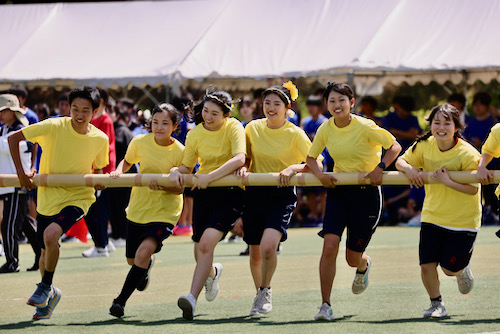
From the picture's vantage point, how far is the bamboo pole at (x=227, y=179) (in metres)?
8.02

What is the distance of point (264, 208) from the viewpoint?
8469mm

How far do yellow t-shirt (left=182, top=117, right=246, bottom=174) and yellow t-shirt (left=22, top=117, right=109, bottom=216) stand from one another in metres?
0.90

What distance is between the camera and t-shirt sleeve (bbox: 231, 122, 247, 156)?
27.1 feet

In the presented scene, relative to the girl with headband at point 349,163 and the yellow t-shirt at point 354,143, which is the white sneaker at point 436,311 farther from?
the yellow t-shirt at point 354,143

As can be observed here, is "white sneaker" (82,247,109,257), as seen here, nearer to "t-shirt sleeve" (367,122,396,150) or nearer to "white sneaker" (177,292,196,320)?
"white sneaker" (177,292,196,320)

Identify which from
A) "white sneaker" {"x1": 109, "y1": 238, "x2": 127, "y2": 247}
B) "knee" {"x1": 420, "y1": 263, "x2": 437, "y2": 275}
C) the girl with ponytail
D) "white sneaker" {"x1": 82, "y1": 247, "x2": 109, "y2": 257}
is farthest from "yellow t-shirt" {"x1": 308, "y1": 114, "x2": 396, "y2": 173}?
"white sneaker" {"x1": 109, "y1": 238, "x2": 127, "y2": 247}

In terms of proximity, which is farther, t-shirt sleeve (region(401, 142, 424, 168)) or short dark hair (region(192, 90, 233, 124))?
short dark hair (region(192, 90, 233, 124))

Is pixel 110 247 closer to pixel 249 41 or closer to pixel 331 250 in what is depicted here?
pixel 249 41

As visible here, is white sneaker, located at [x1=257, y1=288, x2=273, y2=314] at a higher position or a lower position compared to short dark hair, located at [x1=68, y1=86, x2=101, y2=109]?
lower

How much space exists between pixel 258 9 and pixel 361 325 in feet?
46.2

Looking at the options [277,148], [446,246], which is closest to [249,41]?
[277,148]

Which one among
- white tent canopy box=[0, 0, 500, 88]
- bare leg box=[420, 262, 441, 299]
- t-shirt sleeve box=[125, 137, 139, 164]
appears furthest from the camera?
white tent canopy box=[0, 0, 500, 88]

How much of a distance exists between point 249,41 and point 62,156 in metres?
11.6

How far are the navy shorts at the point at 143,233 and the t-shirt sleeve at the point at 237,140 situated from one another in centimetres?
88
